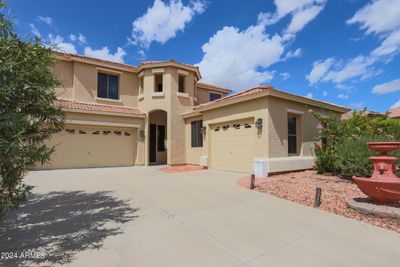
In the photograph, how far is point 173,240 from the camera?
3.73 metres

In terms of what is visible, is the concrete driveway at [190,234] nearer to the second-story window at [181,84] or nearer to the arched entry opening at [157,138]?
the arched entry opening at [157,138]

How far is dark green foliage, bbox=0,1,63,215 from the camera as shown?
3.17m

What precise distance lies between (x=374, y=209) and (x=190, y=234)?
163 inches

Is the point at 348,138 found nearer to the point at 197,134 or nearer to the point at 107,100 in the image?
the point at 197,134

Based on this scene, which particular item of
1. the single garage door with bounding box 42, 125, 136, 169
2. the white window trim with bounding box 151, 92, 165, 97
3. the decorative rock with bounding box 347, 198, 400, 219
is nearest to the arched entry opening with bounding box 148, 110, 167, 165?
the white window trim with bounding box 151, 92, 165, 97

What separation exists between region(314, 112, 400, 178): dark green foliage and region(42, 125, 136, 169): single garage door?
39.1 feet

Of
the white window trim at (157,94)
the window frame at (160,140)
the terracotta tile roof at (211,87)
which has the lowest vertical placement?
the window frame at (160,140)

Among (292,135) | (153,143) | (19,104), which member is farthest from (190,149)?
(19,104)

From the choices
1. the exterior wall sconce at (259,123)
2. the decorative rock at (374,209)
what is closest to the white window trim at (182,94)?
the exterior wall sconce at (259,123)

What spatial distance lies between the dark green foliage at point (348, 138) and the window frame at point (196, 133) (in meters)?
6.76

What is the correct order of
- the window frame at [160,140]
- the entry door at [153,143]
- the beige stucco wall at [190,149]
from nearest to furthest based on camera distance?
the beige stucco wall at [190,149], the entry door at [153,143], the window frame at [160,140]

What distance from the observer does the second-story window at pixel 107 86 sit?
15781 millimetres

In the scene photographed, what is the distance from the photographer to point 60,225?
175 inches

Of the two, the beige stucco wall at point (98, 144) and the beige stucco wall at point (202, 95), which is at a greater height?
the beige stucco wall at point (202, 95)
